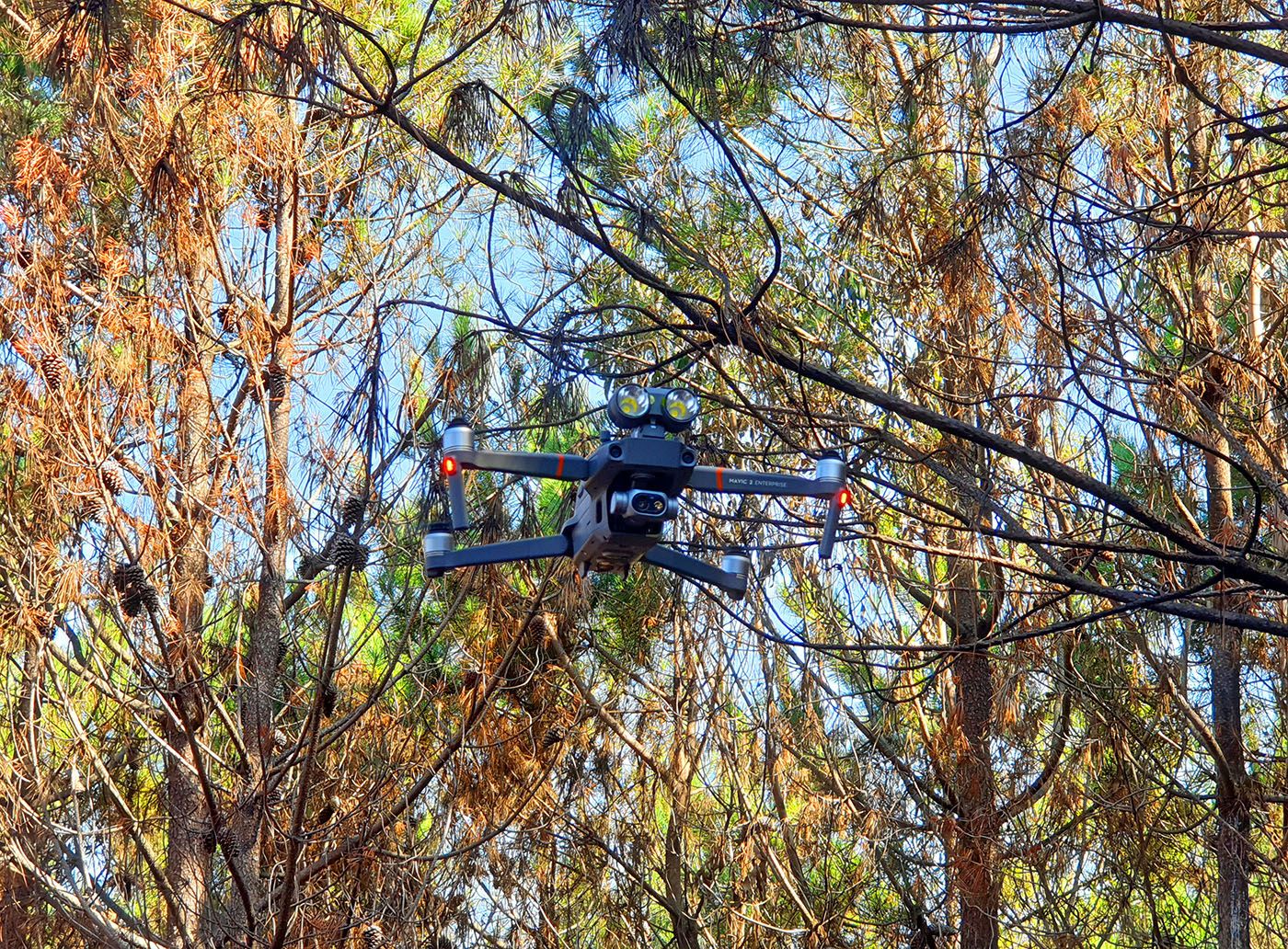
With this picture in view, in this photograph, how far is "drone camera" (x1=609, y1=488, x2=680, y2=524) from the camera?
3.11 meters

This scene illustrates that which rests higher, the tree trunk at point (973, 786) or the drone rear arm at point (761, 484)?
the tree trunk at point (973, 786)

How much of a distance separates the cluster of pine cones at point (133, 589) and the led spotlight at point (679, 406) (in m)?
2.35

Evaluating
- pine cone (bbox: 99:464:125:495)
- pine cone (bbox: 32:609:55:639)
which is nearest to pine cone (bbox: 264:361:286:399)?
pine cone (bbox: 99:464:125:495)

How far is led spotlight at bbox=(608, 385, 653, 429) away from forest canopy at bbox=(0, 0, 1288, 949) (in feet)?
2.59

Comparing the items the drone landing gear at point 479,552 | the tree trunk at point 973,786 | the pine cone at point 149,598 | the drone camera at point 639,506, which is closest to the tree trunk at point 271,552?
the pine cone at point 149,598

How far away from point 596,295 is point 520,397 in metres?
2.02

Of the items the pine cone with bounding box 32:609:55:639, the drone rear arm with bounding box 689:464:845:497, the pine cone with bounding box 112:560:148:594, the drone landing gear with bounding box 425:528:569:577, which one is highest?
the pine cone with bounding box 112:560:148:594

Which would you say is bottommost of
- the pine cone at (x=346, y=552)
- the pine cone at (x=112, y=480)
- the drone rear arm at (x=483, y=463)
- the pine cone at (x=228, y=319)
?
the drone rear arm at (x=483, y=463)

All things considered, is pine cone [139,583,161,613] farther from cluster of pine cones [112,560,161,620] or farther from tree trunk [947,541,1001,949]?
tree trunk [947,541,1001,949]

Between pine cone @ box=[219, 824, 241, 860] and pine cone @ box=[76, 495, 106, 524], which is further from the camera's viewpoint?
pine cone @ box=[219, 824, 241, 860]

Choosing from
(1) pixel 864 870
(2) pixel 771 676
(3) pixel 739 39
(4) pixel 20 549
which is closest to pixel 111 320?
(4) pixel 20 549

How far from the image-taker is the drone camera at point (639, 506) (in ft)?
10.2

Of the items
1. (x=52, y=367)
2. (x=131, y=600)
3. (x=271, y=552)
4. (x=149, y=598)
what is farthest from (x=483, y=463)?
(x=271, y=552)

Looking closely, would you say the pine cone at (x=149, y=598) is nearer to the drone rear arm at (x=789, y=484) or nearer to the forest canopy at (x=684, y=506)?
the forest canopy at (x=684, y=506)
